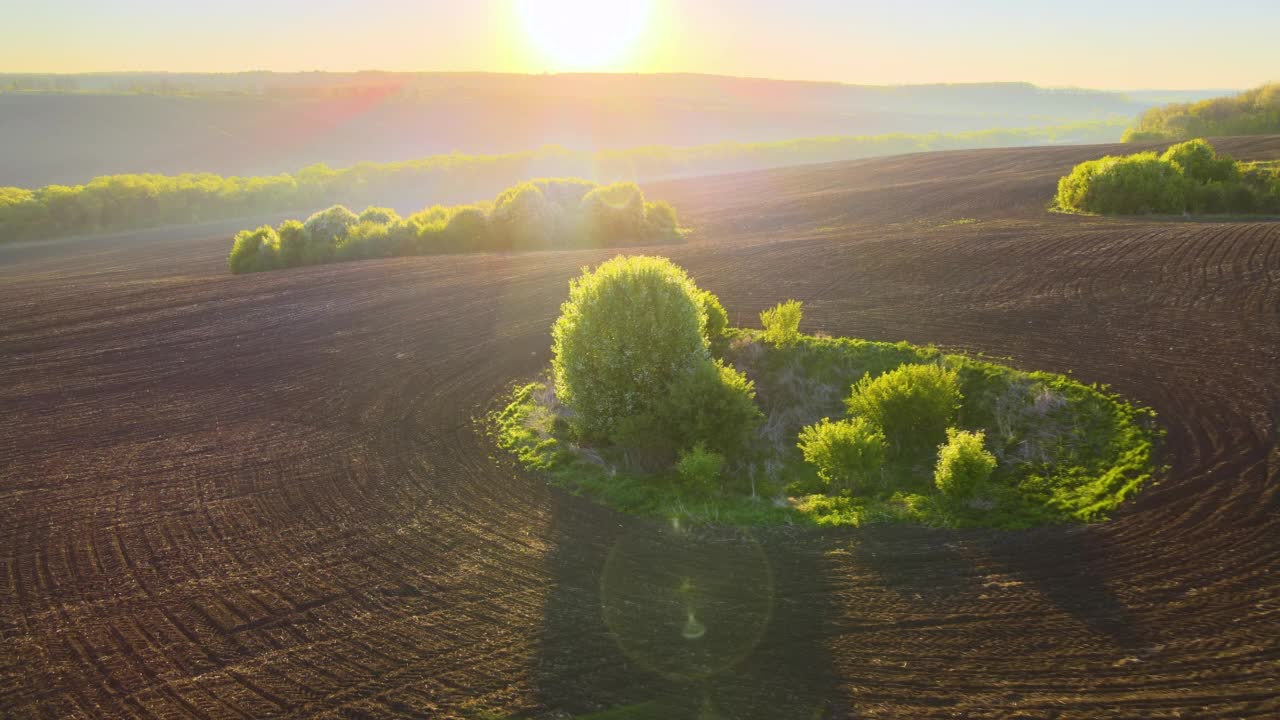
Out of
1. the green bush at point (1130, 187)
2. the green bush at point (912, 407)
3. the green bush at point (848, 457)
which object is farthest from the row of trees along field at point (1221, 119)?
the green bush at point (848, 457)

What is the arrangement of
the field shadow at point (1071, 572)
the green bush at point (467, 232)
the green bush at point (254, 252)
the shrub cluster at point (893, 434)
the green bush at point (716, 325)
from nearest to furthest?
the field shadow at point (1071, 572) → the shrub cluster at point (893, 434) → the green bush at point (716, 325) → the green bush at point (254, 252) → the green bush at point (467, 232)

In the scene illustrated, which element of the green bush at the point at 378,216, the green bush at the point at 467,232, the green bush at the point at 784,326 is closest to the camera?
the green bush at the point at 784,326

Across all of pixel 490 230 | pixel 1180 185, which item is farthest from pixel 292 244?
pixel 1180 185

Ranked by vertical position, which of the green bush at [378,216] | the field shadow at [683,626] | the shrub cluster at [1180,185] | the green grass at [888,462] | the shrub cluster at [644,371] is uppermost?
the green bush at [378,216]

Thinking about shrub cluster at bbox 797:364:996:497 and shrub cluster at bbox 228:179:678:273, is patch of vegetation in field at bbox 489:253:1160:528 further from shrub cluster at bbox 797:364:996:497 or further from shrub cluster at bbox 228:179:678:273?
shrub cluster at bbox 228:179:678:273

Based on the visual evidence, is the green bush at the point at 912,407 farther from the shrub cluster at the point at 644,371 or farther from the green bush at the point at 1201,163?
the green bush at the point at 1201,163

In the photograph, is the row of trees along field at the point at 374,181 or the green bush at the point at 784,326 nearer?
the green bush at the point at 784,326

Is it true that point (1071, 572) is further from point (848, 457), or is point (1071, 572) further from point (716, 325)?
point (716, 325)

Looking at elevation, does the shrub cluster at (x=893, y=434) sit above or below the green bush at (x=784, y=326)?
below
